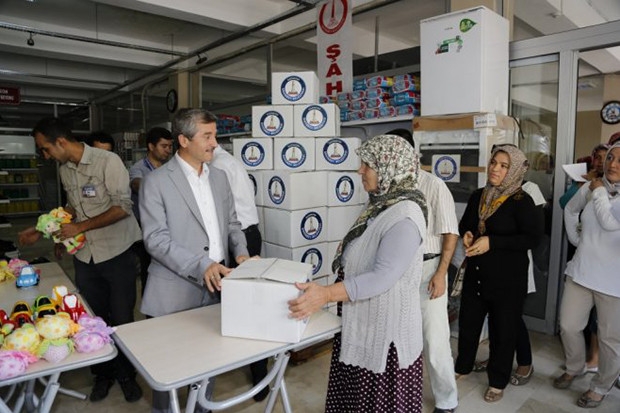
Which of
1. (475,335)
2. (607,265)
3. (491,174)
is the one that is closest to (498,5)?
(491,174)

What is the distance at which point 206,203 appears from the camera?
6.42ft

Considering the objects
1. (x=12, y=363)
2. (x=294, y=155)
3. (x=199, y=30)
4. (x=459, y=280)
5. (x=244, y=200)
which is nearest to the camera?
(x=12, y=363)

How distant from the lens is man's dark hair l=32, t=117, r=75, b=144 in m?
2.39

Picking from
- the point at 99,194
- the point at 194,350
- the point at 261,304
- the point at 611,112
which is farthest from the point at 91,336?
the point at 611,112

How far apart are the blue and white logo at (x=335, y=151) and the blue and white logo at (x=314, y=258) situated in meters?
0.67

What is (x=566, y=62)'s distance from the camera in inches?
128

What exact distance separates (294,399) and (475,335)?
111 centimetres

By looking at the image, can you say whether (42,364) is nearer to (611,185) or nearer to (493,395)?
(493,395)

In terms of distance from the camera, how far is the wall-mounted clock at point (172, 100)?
7.80 m

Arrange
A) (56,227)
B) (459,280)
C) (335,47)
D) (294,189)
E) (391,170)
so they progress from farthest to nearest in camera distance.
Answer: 1. (335,47)
2. (294,189)
3. (459,280)
4. (56,227)
5. (391,170)

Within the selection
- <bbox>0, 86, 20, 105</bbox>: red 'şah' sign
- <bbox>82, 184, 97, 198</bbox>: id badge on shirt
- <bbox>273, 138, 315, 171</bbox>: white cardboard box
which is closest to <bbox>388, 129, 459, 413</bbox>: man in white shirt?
<bbox>273, 138, 315, 171</bbox>: white cardboard box

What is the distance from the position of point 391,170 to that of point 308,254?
164 centimetres

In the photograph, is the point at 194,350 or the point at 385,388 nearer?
the point at 194,350

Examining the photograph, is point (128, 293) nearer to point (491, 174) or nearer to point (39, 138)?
point (39, 138)
